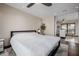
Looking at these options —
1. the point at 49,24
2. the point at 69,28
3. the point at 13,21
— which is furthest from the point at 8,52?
the point at 69,28

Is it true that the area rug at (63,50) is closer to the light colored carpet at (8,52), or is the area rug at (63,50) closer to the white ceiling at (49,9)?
the white ceiling at (49,9)

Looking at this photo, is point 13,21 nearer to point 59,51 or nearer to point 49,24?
point 49,24

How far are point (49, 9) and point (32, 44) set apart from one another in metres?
0.79

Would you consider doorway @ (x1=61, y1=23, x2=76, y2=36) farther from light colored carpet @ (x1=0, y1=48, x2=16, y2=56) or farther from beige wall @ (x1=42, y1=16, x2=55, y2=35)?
light colored carpet @ (x1=0, y1=48, x2=16, y2=56)

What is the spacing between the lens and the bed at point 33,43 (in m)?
1.94

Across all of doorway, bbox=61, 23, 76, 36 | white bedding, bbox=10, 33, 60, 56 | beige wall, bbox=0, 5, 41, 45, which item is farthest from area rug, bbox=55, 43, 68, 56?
beige wall, bbox=0, 5, 41, 45

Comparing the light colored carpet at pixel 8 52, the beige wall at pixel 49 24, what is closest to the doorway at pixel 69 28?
the beige wall at pixel 49 24

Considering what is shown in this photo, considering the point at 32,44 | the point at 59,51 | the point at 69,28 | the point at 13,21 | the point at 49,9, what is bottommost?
the point at 59,51

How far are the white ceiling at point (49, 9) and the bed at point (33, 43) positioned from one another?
42cm

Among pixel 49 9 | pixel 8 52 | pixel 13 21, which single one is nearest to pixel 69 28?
pixel 49 9

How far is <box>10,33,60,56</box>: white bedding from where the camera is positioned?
6.35 feet

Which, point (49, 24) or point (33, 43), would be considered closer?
point (33, 43)

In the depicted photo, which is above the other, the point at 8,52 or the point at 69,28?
the point at 69,28

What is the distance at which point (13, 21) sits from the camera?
2.07m
